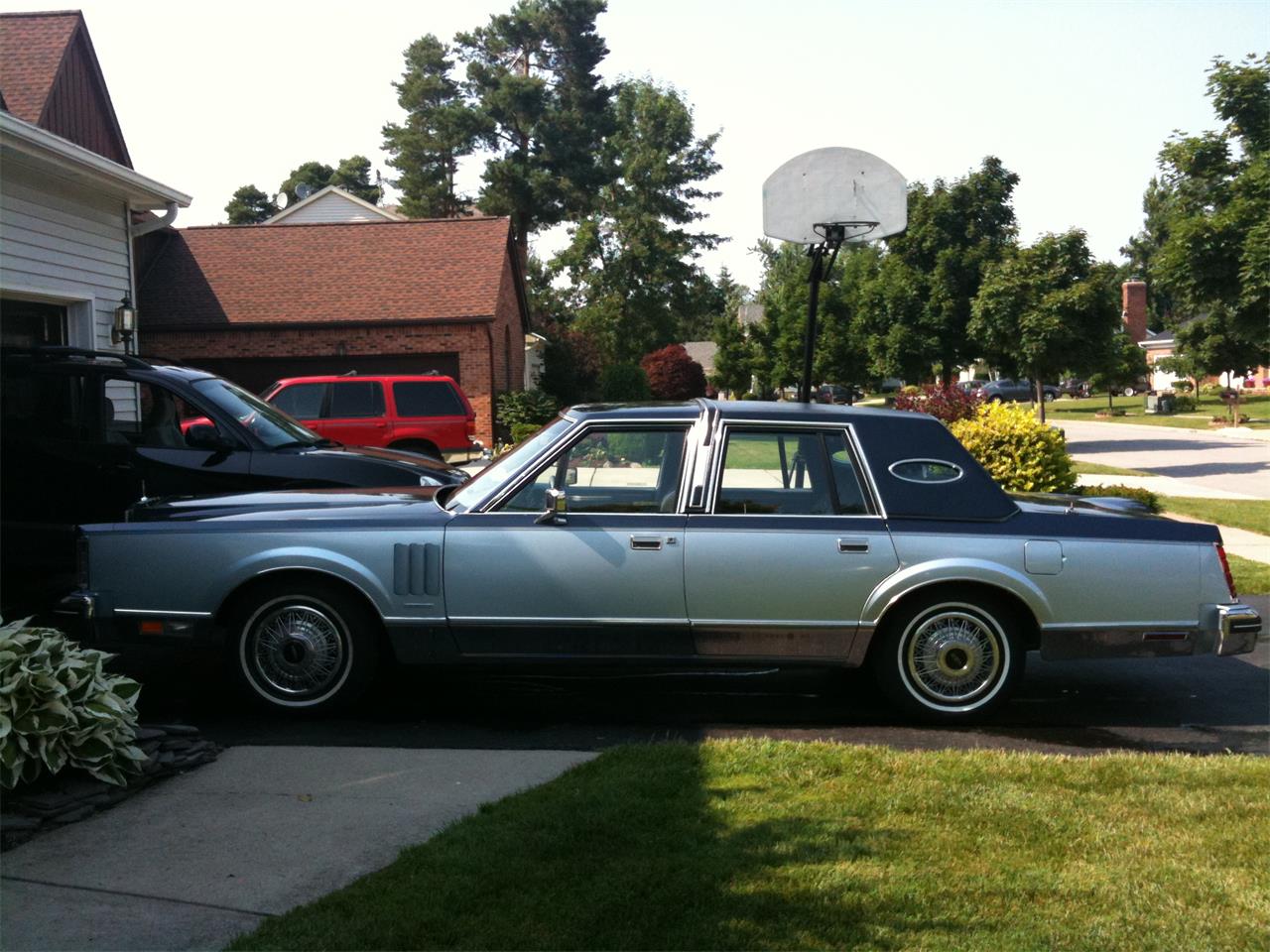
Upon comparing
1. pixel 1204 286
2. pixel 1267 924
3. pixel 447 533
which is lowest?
pixel 1267 924

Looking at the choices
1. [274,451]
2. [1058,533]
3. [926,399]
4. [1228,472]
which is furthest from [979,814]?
[1228,472]

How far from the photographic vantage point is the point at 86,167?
41.8 ft

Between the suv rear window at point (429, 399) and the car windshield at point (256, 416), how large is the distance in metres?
8.58

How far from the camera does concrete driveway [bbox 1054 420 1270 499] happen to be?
22.8m

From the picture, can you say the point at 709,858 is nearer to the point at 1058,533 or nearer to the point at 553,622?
the point at 553,622

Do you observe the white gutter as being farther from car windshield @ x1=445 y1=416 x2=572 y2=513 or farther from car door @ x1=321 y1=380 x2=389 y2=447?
car windshield @ x1=445 y1=416 x2=572 y2=513

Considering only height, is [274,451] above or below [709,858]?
above

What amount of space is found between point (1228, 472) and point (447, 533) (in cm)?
2186

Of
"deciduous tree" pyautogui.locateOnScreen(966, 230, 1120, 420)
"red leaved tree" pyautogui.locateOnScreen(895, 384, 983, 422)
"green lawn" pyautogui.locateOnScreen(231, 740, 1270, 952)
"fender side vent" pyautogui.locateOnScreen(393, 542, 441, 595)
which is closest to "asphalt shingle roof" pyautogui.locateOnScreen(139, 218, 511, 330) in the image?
"deciduous tree" pyautogui.locateOnScreen(966, 230, 1120, 420)

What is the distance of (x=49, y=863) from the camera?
173 inches

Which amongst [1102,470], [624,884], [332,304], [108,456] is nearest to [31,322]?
[108,456]

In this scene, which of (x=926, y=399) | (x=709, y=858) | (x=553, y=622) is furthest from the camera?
(x=926, y=399)

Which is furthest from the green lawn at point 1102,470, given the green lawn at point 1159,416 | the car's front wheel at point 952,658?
the green lawn at point 1159,416

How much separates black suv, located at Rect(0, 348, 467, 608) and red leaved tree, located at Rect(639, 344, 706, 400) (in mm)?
38171
